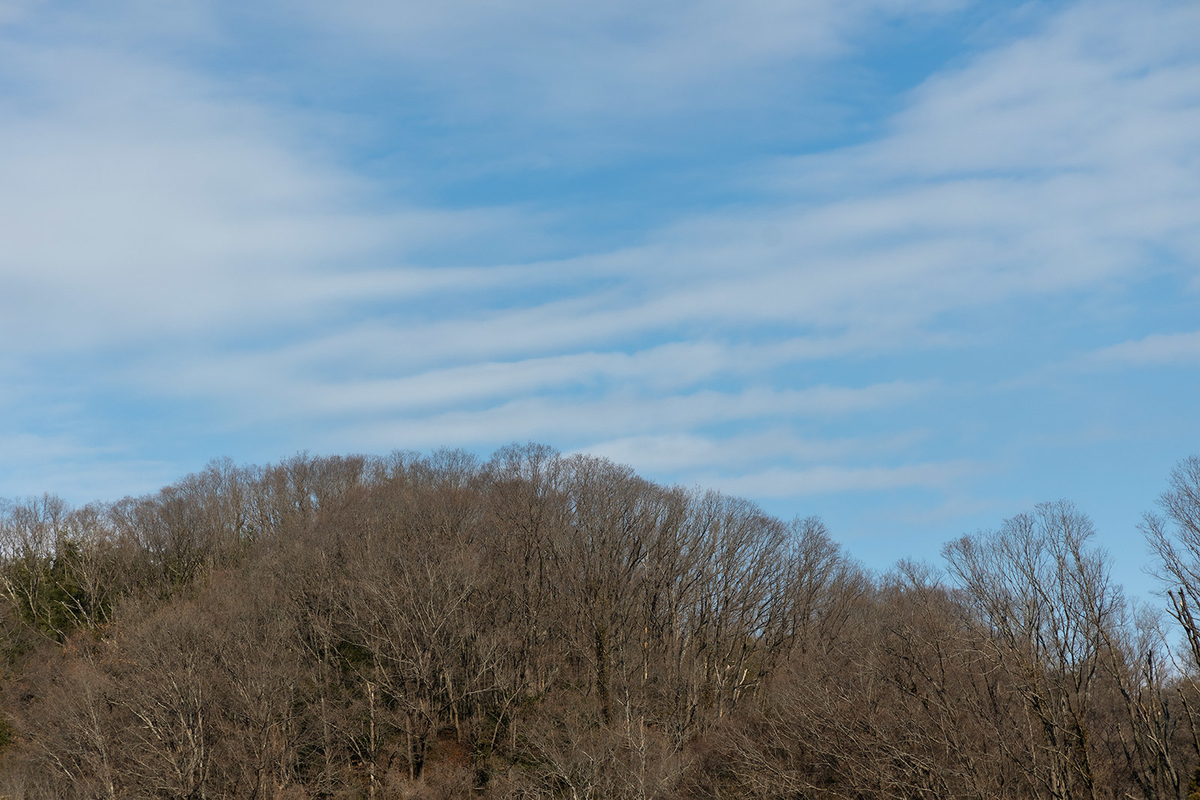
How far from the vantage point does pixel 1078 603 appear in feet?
168

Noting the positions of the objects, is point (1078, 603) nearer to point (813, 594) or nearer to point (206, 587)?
point (813, 594)

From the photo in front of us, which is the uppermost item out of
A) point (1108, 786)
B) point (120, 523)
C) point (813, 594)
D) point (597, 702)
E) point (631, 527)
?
point (120, 523)

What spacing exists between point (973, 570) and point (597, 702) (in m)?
26.0

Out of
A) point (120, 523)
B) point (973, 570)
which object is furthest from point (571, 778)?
point (120, 523)

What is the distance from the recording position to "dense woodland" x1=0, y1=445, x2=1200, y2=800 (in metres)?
47.0

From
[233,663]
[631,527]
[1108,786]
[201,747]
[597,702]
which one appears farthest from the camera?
[631,527]

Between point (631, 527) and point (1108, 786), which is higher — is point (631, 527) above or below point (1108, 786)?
above

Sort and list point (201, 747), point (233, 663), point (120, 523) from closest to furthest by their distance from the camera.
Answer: point (201, 747), point (233, 663), point (120, 523)

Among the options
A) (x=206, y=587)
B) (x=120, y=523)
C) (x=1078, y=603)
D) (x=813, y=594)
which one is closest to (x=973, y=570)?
(x=1078, y=603)

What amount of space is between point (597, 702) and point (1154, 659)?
33.9 m

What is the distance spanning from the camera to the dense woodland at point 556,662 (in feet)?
154

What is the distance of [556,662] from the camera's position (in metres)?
67.0

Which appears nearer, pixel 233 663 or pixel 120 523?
pixel 233 663

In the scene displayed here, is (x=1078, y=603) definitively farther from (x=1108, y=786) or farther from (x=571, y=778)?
(x=571, y=778)
